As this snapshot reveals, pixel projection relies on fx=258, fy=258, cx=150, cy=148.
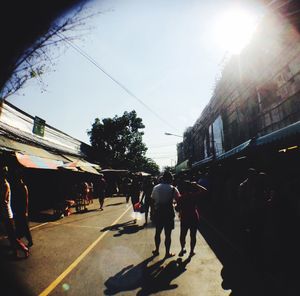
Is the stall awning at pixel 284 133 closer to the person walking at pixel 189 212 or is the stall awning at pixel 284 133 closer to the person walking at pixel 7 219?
the person walking at pixel 189 212

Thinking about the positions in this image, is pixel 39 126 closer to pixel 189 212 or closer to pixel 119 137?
pixel 189 212

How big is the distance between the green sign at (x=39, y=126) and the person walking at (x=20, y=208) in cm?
1149

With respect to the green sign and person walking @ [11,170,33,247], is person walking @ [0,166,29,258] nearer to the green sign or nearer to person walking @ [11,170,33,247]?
person walking @ [11,170,33,247]

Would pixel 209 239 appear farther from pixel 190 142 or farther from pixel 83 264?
pixel 190 142

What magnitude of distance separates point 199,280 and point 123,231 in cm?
477

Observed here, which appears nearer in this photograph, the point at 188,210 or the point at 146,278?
the point at 146,278

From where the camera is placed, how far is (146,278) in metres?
4.62

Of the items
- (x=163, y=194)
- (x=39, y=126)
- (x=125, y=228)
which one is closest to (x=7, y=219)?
(x=163, y=194)

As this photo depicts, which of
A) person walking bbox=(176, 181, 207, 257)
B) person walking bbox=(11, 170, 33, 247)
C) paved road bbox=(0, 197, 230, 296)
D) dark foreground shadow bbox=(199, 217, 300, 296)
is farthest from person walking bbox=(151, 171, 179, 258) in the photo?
person walking bbox=(11, 170, 33, 247)

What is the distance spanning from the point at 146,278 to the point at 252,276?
1.92m

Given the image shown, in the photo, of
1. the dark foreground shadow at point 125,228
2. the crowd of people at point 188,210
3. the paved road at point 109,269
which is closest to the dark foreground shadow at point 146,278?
the paved road at point 109,269

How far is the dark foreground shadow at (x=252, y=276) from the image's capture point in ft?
13.3

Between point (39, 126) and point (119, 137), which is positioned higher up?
point (119, 137)

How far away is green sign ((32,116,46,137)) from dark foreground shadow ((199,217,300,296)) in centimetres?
1489
